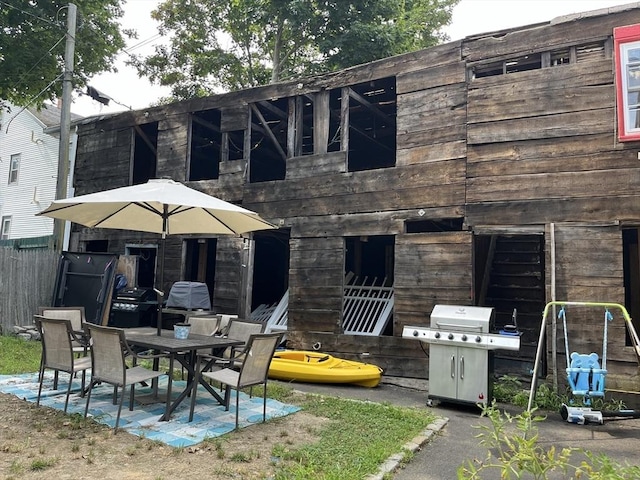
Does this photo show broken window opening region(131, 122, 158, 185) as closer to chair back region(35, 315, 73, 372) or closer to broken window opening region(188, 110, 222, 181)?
broken window opening region(188, 110, 222, 181)

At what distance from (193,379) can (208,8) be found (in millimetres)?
16325

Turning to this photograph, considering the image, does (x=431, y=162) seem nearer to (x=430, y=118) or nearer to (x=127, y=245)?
(x=430, y=118)

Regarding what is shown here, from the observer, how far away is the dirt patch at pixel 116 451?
10.7ft

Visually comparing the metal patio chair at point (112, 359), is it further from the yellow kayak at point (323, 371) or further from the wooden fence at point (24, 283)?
the wooden fence at point (24, 283)

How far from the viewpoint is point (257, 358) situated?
4457mm

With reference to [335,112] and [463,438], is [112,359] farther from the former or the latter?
[335,112]

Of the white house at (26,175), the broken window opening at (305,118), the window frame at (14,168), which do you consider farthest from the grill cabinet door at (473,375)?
the window frame at (14,168)

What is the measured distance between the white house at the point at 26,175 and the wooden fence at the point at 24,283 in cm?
687

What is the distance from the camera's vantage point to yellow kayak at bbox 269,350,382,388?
662 centimetres

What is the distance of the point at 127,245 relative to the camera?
10914 millimetres

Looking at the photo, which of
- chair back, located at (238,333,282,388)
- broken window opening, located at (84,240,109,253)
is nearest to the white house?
broken window opening, located at (84,240,109,253)

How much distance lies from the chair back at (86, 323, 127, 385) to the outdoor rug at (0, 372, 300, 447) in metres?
0.43

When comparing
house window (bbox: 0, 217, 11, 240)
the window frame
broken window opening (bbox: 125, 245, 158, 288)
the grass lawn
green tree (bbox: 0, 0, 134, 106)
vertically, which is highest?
green tree (bbox: 0, 0, 134, 106)

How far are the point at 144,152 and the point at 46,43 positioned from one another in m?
4.01
